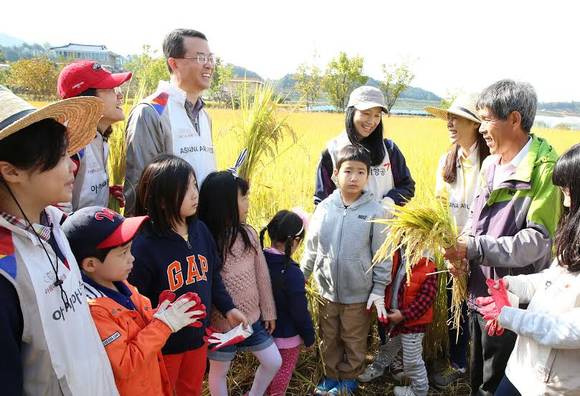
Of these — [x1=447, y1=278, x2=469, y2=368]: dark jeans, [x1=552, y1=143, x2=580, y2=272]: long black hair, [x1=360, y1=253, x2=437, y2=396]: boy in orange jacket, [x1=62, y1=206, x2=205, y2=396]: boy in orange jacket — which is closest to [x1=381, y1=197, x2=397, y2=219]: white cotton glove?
[x1=360, y1=253, x2=437, y2=396]: boy in orange jacket

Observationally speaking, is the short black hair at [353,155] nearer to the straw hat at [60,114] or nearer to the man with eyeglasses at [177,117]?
the man with eyeglasses at [177,117]

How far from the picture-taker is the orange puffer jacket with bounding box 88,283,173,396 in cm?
133

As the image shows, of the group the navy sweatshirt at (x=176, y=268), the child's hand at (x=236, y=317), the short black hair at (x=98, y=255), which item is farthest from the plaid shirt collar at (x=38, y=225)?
the child's hand at (x=236, y=317)

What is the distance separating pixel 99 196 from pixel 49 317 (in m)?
1.21

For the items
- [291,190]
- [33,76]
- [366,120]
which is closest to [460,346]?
[366,120]

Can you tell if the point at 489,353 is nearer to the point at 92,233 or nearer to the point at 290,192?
the point at 92,233

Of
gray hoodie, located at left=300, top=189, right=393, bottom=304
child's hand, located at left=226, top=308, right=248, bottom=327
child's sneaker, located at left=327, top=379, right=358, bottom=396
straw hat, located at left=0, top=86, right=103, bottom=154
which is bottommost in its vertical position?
child's sneaker, located at left=327, top=379, right=358, bottom=396

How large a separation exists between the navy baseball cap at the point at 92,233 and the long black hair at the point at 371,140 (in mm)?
1651

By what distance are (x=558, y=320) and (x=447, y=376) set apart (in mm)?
1412

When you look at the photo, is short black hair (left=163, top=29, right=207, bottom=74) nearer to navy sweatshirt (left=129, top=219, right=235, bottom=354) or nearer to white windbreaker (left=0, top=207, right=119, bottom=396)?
navy sweatshirt (left=129, top=219, right=235, bottom=354)

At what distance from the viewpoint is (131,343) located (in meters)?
1.38

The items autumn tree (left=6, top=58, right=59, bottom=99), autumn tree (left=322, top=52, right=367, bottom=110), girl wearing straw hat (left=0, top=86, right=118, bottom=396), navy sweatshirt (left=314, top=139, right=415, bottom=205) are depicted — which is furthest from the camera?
autumn tree (left=322, top=52, right=367, bottom=110)

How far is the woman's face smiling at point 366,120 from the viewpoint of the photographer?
106 inches

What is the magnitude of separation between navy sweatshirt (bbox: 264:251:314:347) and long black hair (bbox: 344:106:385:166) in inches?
35.5
